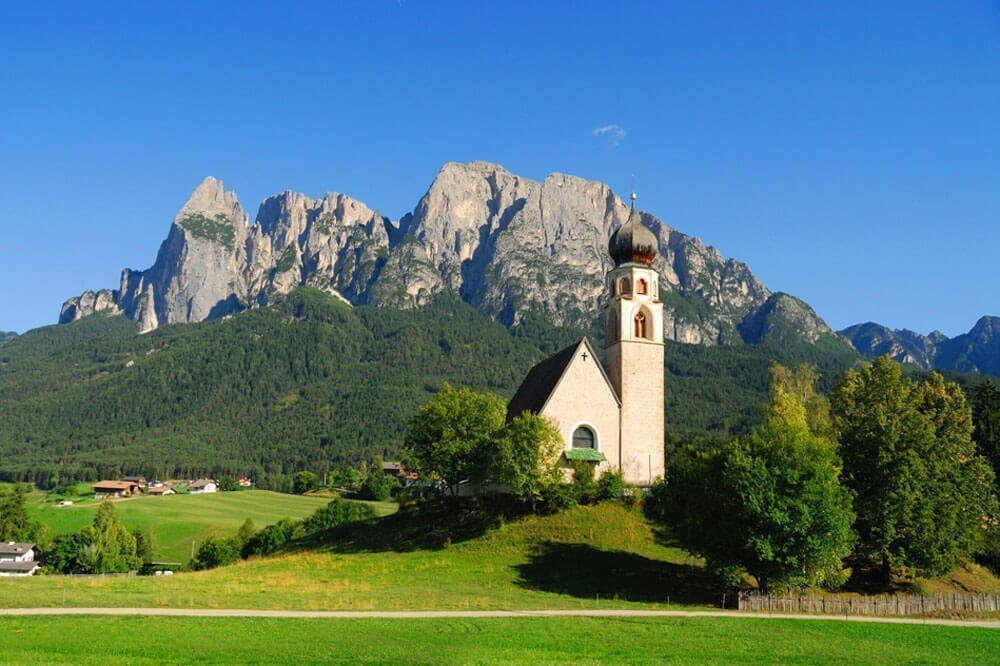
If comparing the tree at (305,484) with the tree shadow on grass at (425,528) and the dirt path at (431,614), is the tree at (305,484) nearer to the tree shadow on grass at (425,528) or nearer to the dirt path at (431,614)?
the tree shadow on grass at (425,528)

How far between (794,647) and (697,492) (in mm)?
15136

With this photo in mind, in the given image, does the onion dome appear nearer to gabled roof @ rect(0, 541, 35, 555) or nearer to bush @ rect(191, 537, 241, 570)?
bush @ rect(191, 537, 241, 570)

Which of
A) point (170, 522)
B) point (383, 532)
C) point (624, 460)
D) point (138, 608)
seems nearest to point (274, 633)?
point (138, 608)

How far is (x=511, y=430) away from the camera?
5266 cm

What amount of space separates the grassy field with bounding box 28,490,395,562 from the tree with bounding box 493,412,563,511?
62.1 meters

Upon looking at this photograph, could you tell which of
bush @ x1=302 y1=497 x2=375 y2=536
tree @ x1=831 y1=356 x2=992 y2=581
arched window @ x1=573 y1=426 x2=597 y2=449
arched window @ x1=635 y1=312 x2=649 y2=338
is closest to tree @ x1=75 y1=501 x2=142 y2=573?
bush @ x1=302 y1=497 x2=375 y2=536

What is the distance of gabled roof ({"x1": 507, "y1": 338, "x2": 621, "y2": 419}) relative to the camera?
57684 mm

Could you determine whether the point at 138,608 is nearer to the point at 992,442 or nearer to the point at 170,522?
the point at 992,442

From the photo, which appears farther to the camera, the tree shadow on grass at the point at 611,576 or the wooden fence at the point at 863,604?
the tree shadow on grass at the point at 611,576

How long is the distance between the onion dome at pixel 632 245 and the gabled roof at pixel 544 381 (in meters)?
7.00

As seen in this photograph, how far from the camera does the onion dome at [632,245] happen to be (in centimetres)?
6147

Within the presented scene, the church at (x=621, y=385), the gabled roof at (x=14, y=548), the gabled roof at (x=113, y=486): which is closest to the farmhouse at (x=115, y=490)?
the gabled roof at (x=113, y=486)

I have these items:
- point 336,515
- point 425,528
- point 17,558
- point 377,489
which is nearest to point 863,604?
point 425,528

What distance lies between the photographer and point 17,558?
87.6 m
